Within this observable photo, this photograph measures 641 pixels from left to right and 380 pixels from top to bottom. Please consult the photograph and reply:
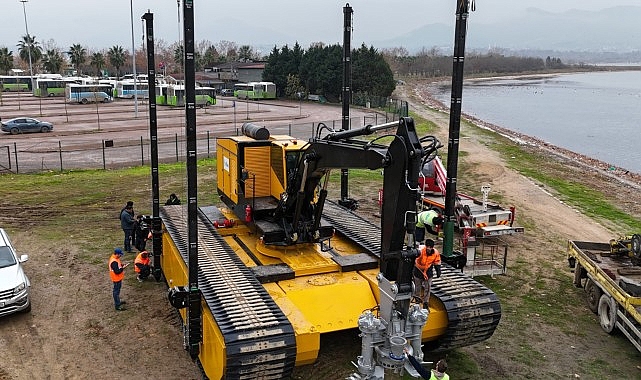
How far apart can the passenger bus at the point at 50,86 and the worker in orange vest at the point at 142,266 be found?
218ft

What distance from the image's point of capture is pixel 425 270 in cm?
973

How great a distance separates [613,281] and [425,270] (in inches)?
171

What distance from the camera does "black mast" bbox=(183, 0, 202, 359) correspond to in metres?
8.97

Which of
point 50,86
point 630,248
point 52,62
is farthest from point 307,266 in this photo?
point 52,62

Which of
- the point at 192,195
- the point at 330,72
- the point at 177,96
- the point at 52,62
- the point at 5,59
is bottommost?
the point at 177,96

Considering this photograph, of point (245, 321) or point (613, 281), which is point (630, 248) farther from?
point (245, 321)

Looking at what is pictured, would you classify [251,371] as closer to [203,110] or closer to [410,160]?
[410,160]

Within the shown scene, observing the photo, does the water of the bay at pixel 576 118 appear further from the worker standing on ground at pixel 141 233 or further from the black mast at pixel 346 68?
the worker standing on ground at pixel 141 233

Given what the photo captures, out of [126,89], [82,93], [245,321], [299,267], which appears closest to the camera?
[245,321]

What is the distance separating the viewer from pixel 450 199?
11.4 meters

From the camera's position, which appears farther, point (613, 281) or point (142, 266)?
point (142, 266)

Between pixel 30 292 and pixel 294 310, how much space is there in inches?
284

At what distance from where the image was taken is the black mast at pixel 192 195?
8969 mm

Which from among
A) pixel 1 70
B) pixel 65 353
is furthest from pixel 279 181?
pixel 1 70
